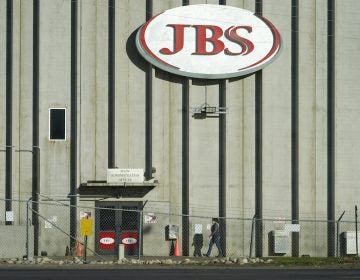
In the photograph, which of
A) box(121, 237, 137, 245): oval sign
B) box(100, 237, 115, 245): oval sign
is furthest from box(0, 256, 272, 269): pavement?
box(121, 237, 137, 245): oval sign

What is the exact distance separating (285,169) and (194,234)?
4737 mm

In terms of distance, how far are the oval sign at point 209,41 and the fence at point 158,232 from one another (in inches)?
241

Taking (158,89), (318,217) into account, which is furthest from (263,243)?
(158,89)

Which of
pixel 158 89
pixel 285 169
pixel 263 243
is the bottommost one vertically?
pixel 263 243

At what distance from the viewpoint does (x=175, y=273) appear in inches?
1224

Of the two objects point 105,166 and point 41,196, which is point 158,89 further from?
point 41,196

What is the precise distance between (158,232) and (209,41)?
8251mm

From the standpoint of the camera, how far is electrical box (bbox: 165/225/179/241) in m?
40.9

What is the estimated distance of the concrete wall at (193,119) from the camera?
40.7 metres

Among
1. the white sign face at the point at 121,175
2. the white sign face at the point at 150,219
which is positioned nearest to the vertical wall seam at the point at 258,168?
the white sign face at the point at 150,219

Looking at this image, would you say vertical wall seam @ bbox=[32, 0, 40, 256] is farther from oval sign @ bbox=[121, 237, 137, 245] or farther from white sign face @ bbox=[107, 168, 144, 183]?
oval sign @ bbox=[121, 237, 137, 245]

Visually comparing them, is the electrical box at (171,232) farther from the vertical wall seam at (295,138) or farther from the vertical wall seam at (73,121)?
the vertical wall seam at (295,138)

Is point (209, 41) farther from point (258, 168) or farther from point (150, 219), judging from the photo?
point (150, 219)

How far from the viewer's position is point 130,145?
135 ft
